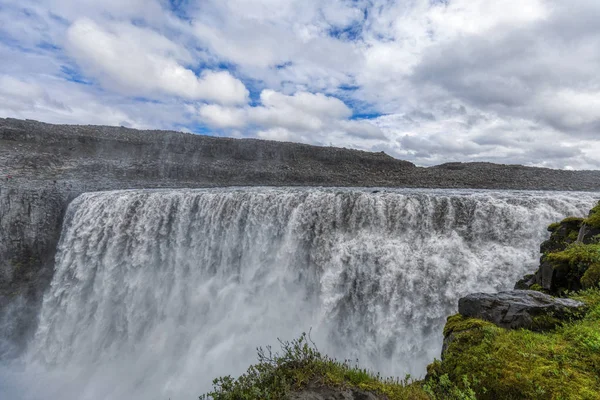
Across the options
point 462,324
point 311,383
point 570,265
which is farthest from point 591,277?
point 311,383

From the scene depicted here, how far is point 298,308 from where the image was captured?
16375 mm

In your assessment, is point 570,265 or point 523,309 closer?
point 523,309

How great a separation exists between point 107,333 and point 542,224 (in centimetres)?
2509

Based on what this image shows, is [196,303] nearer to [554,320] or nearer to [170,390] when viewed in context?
[170,390]

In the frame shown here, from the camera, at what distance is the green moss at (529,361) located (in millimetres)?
3633

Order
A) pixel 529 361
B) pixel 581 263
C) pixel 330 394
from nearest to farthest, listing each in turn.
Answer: pixel 529 361, pixel 330 394, pixel 581 263

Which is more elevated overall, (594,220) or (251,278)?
(594,220)

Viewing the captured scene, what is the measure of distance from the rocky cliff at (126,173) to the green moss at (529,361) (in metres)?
29.1

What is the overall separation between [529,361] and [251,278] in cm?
1534

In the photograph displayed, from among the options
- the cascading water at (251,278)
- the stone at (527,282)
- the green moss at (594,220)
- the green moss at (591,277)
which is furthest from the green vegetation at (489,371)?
the cascading water at (251,278)

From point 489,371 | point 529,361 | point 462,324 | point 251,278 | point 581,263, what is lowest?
point 251,278

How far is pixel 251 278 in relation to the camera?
18.0 metres

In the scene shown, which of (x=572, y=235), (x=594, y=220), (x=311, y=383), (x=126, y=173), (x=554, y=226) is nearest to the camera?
(x=311, y=383)

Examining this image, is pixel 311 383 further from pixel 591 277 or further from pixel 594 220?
pixel 594 220
